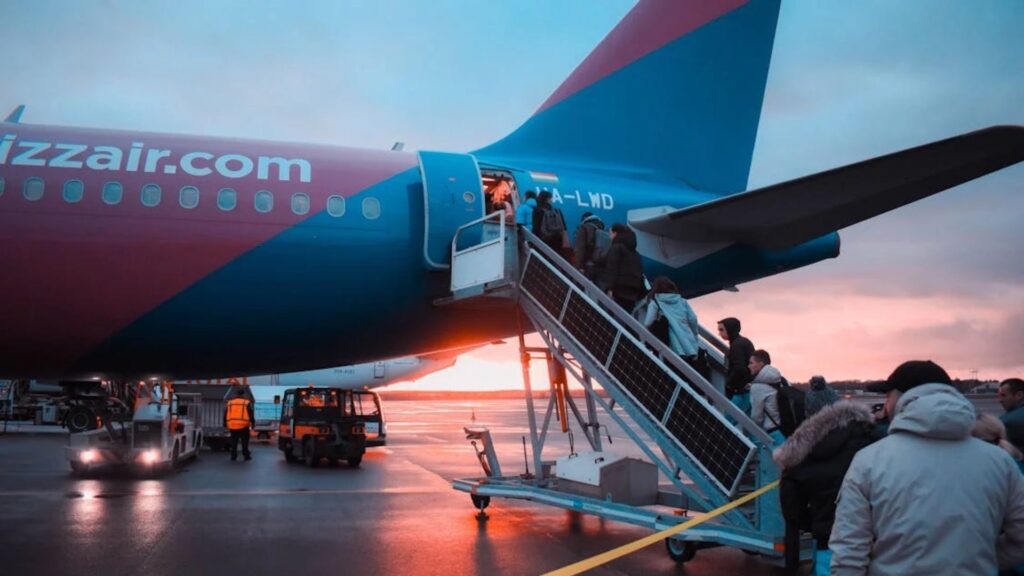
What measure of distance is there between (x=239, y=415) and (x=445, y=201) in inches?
497

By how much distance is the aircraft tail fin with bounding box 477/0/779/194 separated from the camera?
14.9 meters

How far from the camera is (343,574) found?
848cm

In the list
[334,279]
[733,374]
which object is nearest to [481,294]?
[334,279]

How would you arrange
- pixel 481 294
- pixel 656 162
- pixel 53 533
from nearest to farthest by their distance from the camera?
pixel 53 533, pixel 481 294, pixel 656 162

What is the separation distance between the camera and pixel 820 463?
5.20 meters

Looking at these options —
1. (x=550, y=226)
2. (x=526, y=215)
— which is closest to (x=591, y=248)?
(x=550, y=226)

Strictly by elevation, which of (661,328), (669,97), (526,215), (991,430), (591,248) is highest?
(669,97)

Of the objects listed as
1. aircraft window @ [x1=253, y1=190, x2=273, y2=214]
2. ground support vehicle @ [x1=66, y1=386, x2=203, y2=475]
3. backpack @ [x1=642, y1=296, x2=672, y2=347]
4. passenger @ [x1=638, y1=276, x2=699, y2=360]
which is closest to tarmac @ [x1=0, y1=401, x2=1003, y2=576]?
ground support vehicle @ [x1=66, y1=386, x2=203, y2=475]

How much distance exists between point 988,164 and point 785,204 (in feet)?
8.04

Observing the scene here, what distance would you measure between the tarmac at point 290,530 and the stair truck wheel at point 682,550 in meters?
0.13

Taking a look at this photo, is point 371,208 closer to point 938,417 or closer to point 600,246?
point 600,246

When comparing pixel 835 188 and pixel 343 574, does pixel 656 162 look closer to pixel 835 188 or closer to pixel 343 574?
pixel 835 188

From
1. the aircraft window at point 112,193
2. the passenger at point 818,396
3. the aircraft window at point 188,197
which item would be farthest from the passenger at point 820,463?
the aircraft window at point 112,193

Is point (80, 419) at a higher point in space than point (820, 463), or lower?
lower
